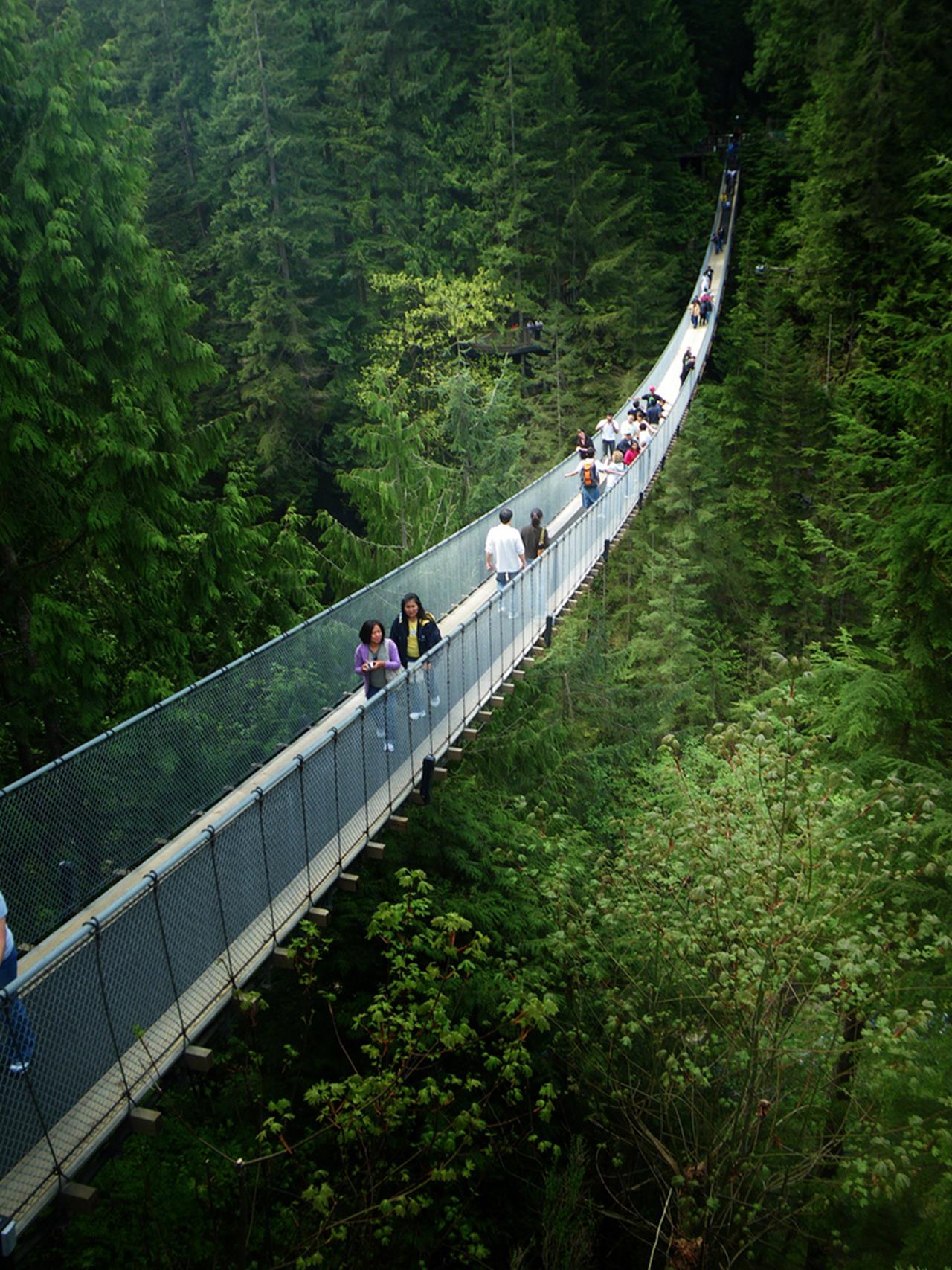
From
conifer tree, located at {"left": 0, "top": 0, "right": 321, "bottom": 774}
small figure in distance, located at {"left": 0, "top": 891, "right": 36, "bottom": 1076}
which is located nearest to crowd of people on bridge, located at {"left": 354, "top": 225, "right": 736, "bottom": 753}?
conifer tree, located at {"left": 0, "top": 0, "right": 321, "bottom": 774}

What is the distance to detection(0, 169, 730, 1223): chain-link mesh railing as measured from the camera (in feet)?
13.6

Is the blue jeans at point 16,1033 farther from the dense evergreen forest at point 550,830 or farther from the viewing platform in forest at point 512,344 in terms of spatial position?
the viewing platform in forest at point 512,344

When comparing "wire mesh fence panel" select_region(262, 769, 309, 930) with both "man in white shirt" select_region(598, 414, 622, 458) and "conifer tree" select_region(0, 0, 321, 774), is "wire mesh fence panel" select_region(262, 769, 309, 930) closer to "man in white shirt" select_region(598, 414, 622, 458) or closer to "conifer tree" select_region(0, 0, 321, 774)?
"conifer tree" select_region(0, 0, 321, 774)

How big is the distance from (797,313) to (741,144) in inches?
698

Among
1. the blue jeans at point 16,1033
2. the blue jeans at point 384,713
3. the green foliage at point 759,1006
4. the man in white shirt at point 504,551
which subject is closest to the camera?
the blue jeans at point 16,1033

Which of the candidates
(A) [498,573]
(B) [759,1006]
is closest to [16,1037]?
(B) [759,1006]

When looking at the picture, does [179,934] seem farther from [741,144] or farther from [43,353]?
[741,144]

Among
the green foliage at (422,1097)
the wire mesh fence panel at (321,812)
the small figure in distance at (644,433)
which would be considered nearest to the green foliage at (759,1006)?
the green foliage at (422,1097)

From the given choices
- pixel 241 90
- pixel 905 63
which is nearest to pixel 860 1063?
pixel 905 63

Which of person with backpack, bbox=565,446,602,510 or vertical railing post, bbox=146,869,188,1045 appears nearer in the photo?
vertical railing post, bbox=146,869,188,1045

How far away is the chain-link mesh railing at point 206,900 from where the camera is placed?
415cm

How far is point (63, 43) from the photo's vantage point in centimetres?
929

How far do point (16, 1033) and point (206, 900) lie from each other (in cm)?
131

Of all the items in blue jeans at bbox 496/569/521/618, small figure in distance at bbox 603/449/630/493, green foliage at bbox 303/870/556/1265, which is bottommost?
green foliage at bbox 303/870/556/1265
